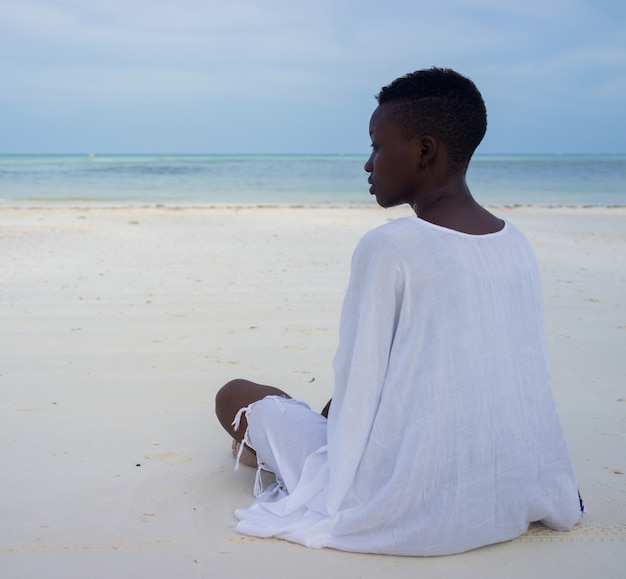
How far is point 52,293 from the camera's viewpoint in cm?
652

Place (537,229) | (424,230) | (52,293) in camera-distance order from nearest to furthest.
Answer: (424,230) → (52,293) → (537,229)

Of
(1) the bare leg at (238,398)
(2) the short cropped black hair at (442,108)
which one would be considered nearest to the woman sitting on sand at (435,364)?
(2) the short cropped black hair at (442,108)

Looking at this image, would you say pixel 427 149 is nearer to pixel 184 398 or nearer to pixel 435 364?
pixel 435 364

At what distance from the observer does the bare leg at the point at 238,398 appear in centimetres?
274

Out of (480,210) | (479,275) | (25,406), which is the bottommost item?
(25,406)

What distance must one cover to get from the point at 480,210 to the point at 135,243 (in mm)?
8461

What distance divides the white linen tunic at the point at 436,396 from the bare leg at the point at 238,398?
0.53m

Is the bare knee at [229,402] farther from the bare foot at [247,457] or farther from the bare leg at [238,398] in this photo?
the bare foot at [247,457]

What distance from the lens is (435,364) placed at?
2.10m

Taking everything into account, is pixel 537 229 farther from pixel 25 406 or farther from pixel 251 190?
pixel 251 190

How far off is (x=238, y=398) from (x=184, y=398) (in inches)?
47.3

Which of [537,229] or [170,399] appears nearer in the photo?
[170,399]

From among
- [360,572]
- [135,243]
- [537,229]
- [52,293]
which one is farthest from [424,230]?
[537,229]

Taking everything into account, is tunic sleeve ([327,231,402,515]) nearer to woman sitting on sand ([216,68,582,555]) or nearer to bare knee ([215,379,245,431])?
woman sitting on sand ([216,68,582,555])
